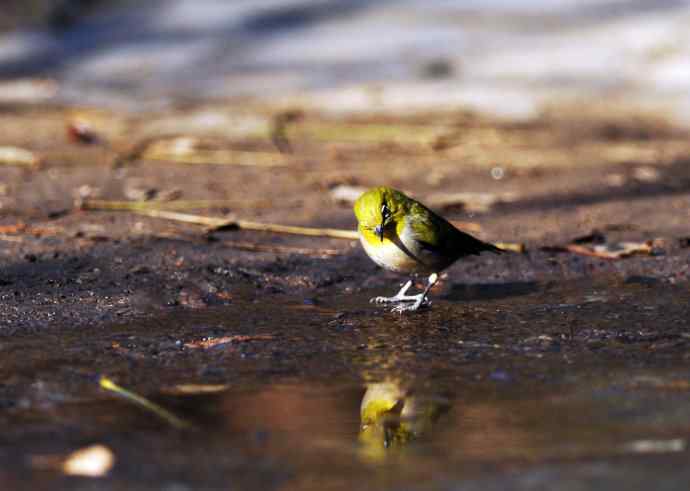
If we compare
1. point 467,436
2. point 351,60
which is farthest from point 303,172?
point 467,436

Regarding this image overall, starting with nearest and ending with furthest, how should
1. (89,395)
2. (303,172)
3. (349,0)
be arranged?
(89,395) → (303,172) → (349,0)

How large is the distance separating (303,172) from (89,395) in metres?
4.58

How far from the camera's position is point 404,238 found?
Result: 462cm

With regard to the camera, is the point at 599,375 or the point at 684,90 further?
the point at 684,90

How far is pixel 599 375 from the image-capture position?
3578mm

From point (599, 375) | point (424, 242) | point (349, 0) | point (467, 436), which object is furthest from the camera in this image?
point (349, 0)

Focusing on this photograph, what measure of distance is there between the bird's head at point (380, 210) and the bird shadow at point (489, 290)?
1.69 ft

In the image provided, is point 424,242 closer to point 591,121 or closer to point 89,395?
point 89,395

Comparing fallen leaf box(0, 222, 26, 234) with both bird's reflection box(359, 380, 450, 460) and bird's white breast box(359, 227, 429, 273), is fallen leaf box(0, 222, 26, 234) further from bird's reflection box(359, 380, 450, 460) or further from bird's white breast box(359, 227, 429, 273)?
bird's reflection box(359, 380, 450, 460)

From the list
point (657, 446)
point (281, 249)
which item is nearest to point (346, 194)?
point (281, 249)

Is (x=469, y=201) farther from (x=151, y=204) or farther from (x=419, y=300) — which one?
(x=419, y=300)

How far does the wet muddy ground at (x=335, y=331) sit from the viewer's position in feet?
9.14

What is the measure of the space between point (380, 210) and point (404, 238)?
160mm

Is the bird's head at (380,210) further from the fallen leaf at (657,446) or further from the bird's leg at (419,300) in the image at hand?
the fallen leaf at (657,446)
